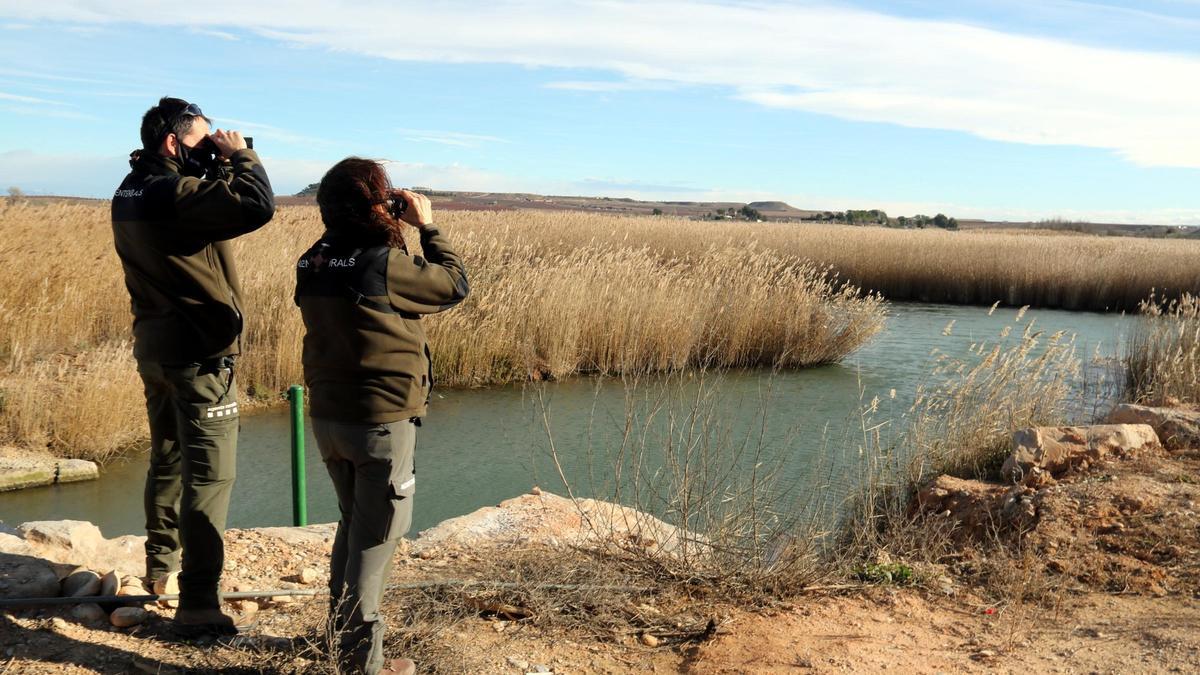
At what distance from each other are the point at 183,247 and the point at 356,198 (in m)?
0.87

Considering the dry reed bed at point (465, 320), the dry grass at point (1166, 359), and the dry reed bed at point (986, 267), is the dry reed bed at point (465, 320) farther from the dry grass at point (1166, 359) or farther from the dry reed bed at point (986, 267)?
the dry reed bed at point (986, 267)

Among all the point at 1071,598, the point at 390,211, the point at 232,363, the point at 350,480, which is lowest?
the point at 1071,598

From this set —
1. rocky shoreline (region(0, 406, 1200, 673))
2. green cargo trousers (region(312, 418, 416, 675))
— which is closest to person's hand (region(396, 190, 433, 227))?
green cargo trousers (region(312, 418, 416, 675))

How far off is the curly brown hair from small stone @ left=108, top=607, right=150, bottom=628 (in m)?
1.75

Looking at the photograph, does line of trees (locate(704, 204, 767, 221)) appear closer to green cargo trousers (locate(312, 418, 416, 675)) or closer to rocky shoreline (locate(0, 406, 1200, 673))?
rocky shoreline (locate(0, 406, 1200, 673))

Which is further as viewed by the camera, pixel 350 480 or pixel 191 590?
pixel 191 590

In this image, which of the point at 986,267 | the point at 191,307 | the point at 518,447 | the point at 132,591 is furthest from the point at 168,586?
the point at 986,267

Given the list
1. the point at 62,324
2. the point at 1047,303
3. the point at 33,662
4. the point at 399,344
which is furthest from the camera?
the point at 1047,303

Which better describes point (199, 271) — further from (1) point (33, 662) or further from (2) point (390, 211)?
(1) point (33, 662)

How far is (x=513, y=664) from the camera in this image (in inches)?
147

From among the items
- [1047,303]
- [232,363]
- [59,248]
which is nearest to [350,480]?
[232,363]

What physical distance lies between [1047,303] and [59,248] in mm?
20467

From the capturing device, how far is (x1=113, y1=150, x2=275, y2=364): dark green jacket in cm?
345

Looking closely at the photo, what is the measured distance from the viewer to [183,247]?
3557 mm
